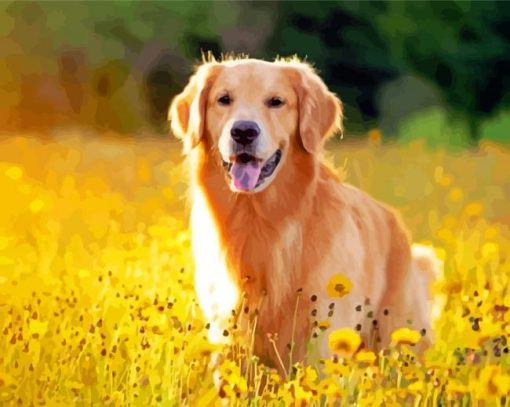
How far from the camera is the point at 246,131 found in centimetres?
440

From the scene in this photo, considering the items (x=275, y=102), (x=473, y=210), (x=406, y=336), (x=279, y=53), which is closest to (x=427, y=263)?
(x=275, y=102)

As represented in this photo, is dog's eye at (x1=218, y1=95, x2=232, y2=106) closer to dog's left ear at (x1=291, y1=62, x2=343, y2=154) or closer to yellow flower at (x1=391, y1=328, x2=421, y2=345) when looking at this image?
dog's left ear at (x1=291, y1=62, x2=343, y2=154)

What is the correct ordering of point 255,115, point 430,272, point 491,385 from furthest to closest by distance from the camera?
point 430,272 → point 255,115 → point 491,385

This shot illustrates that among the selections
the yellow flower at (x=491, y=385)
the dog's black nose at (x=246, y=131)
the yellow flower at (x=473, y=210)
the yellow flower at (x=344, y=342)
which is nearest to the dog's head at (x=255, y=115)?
the dog's black nose at (x=246, y=131)

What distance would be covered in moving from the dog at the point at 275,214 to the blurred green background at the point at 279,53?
10.5m

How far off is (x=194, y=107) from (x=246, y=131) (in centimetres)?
52

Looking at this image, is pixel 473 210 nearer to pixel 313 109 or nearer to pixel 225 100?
pixel 313 109

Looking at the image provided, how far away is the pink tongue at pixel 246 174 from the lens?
178 inches

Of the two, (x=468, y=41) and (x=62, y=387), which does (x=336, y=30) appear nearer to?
(x=468, y=41)

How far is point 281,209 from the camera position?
15.6 ft

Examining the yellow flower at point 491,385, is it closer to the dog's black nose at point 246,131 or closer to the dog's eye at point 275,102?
the dog's black nose at point 246,131

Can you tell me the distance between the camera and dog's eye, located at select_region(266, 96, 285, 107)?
183 inches

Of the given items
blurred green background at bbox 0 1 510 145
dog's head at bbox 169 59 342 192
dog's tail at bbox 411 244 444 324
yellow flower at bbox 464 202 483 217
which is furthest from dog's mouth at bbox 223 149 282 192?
blurred green background at bbox 0 1 510 145

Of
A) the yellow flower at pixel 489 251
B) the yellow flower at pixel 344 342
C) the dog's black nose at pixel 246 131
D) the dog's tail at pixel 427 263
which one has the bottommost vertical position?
the yellow flower at pixel 344 342
